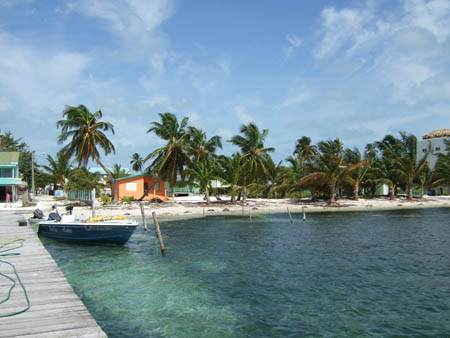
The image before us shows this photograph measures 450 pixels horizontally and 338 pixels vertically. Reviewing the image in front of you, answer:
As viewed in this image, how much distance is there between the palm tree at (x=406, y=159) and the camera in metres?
48.1

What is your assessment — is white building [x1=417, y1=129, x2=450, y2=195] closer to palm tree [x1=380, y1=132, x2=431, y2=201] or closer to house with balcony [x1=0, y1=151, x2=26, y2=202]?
palm tree [x1=380, y1=132, x2=431, y2=201]

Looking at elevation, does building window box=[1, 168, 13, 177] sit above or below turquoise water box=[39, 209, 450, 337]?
above

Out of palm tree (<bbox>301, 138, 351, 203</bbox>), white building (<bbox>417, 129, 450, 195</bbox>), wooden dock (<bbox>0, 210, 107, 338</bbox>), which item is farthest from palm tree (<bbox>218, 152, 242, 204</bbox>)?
white building (<bbox>417, 129, 450, 195</bbox>)

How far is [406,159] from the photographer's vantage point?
48.2m

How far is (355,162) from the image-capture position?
45.5 m

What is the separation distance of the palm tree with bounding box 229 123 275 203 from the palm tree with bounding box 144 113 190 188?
6.43 meters

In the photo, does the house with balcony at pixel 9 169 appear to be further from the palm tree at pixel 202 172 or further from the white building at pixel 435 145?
the white building at pixel 435 145

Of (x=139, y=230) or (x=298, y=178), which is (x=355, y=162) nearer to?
(x=298, y=178)

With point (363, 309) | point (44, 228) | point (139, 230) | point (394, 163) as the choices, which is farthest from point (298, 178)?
point (363, 309)

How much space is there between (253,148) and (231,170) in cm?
416

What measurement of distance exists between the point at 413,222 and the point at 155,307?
81.3ft

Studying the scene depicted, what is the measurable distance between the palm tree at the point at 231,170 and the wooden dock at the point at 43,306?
30623 mm

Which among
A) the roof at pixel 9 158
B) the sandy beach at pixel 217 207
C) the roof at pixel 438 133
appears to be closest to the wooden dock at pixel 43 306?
the sandy beach at pixel 217 207

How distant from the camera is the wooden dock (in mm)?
5680
